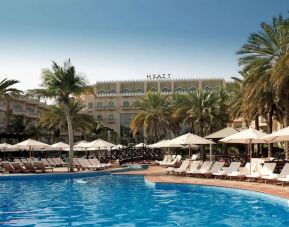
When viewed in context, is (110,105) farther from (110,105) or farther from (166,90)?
(166,90)

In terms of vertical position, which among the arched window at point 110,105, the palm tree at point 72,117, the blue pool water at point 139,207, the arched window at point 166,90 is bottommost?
the blue pool water at point 139,207

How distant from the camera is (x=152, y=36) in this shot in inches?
899

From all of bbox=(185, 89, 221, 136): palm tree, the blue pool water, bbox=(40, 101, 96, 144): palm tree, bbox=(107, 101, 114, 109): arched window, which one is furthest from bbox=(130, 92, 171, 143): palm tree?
bbox=(107, 101, 114, 109): arched window

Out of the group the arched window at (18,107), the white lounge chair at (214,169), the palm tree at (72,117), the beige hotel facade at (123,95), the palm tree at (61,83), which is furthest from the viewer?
the beige hotel facade at (123,95)

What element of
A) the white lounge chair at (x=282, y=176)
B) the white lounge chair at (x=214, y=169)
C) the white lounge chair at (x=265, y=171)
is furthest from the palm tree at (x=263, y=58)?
the white lounge chair at (x=282, y=176)

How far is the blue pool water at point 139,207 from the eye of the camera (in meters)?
11.1

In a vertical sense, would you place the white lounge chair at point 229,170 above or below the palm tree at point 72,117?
below

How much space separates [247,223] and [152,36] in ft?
46.8

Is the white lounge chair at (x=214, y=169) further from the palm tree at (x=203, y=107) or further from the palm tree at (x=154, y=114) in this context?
the palm tree at (x=154, y=114)

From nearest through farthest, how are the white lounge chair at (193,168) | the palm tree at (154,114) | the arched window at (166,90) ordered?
1. the white lounge chair at (193,168)
2. the palm tree at (154,114)
3. the arched window at (166,90)

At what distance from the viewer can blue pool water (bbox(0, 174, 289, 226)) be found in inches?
436

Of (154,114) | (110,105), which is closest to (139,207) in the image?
(154,114)

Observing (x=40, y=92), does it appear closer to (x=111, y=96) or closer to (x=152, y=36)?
(x=152, y=36)

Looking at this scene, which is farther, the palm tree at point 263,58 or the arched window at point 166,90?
the arched window at point 166,90
